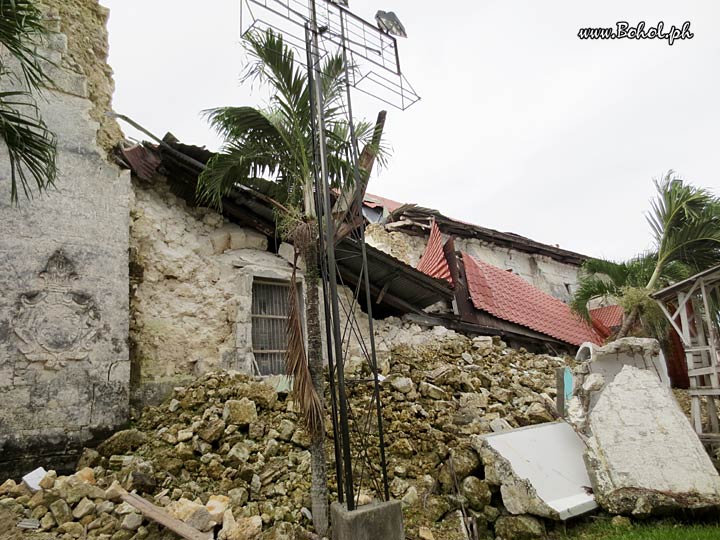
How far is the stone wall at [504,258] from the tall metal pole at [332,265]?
285 inches

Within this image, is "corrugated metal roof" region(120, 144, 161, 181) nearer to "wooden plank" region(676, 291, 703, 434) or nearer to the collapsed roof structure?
the collapsed roof structure

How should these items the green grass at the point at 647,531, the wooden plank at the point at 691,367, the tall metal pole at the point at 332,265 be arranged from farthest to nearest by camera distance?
the wooden plank at the point at 691,367
the green grass at the point at 647,531
the tall metal pole at the point at 332,265

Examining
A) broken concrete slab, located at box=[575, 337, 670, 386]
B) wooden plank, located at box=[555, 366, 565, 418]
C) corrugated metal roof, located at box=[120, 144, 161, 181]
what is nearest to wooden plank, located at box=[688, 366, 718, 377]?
broken concrete slab, located at box=[575, 337, 670, 386]

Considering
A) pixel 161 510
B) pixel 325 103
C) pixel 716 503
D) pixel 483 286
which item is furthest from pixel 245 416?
pixel 483 286

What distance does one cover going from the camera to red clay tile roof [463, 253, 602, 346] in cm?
1131

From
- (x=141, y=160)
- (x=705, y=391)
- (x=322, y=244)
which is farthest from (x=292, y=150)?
(x=705, y=391)

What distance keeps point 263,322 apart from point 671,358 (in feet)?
34.7

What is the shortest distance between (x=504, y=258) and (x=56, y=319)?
1354 centimetres

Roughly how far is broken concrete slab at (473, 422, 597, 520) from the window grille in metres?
3.56

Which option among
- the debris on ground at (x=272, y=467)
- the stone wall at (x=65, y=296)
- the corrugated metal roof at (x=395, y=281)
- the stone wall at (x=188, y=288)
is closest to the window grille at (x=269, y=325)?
the stone wall at (x=188, y=288)

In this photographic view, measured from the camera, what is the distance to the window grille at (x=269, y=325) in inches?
306

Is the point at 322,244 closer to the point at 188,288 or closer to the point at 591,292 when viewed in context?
the point at 188,288

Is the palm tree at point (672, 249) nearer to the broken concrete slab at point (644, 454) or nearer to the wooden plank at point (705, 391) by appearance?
the wooden plank at point (705, 391)

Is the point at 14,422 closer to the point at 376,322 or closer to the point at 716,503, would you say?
the point at 376,322
